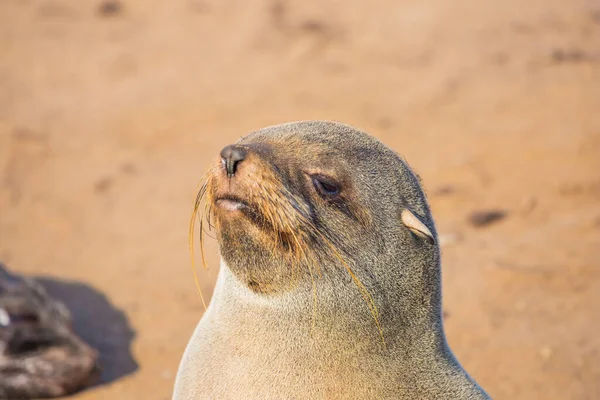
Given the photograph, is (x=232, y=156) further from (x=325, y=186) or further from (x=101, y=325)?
(x=101, y=325)

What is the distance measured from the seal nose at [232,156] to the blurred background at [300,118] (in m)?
2.40

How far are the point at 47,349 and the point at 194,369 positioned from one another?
176cm

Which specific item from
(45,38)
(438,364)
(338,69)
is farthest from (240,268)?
(45,38)

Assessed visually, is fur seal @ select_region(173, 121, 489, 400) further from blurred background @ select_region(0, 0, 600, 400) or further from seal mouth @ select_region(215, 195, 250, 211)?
blurred background @ select_region(0, 0, 600, 400)

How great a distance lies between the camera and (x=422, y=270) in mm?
2881

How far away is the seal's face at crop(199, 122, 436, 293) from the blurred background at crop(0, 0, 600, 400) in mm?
2187

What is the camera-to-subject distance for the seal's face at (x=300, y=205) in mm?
2600

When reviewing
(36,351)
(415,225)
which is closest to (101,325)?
(36,351)

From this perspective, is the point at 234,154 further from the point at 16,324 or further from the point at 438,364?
the point at 16,324

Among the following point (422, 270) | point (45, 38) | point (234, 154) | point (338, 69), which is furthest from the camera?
point (45, 38)

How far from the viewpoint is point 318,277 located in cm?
267

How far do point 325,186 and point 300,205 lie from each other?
0.49 ft

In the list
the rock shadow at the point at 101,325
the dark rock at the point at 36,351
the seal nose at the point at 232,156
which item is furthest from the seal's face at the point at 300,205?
the rock shadow at the point at 101,325

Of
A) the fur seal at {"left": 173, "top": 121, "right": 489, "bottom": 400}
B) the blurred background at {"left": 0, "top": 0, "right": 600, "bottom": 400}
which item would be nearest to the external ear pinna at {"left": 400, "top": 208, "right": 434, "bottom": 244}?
the fur seal at {"left": 173, "top": 121, "right": 489, "bottom": 400}
